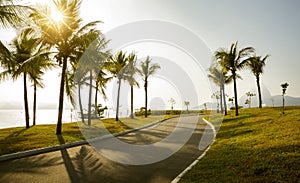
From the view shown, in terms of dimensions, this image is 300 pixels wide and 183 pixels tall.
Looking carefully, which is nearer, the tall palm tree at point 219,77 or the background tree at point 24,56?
the background tree at point 24,56

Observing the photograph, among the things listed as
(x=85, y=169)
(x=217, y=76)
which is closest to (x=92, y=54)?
(x=85, y=169)

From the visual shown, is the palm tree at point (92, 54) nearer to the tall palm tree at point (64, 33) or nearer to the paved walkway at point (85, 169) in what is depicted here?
the tall palm tree at point (64, 33)

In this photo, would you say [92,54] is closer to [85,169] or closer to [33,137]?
[33,137]

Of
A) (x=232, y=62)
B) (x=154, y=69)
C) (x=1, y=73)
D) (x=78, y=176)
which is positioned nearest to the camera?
(x=78, y=176)

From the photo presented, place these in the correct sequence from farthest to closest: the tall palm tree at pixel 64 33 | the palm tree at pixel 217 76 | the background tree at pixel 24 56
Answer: the palm tree at pixel 217 76 < the tall palm tree at pixel 64 33 < the background tree at pixel 24 56

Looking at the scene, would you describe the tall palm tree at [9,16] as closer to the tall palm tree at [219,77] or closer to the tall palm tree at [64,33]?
the tall palm tree at [64,33]

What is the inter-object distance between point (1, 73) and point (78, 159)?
1731 centimetres

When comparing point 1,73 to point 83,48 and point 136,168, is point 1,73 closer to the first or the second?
point 83,48

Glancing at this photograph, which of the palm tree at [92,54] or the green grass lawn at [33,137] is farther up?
the palm tree at [92,54]

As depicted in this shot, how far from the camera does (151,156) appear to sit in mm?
8844

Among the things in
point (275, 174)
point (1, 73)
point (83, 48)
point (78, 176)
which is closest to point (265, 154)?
point (275, 174)

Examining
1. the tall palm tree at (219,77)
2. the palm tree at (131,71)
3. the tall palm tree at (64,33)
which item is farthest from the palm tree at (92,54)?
the tall palm tree at (219,77)

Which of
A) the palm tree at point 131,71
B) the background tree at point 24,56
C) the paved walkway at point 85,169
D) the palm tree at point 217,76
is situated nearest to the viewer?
the paved walkway at point 85,169

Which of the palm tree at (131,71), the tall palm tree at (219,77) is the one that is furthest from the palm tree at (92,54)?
the tall palm tree at (219,77)
